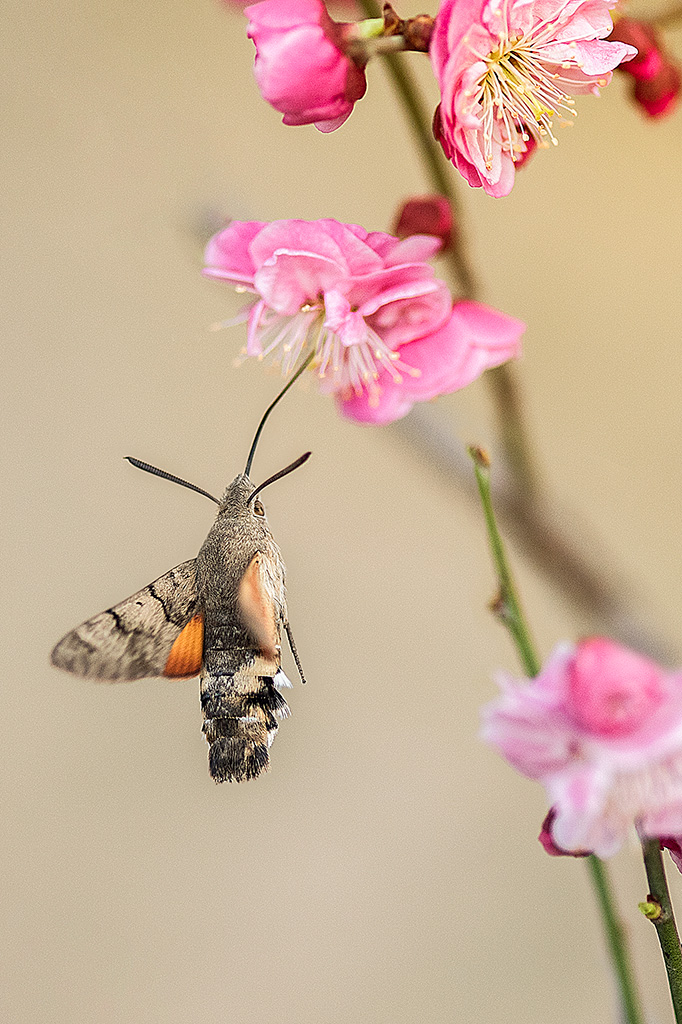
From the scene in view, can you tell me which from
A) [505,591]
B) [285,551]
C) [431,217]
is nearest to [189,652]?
[505,591]

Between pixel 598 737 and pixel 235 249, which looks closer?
pixel 598 737

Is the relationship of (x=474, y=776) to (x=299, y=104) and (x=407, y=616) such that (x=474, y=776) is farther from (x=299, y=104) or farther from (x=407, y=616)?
(x=299, y=104)

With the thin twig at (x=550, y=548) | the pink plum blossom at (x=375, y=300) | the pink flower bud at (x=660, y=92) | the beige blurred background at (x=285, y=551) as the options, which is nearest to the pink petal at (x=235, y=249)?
the pink plum blossom at (x=375, y=300)

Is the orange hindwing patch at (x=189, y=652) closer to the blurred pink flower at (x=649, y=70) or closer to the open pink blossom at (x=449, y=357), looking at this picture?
the open pink blossom at (x=449, y=357)

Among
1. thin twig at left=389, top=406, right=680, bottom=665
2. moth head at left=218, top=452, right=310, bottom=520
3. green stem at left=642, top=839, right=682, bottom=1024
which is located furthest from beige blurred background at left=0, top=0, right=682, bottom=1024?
green stem at left=642, top=839, right=682, bottom=1024

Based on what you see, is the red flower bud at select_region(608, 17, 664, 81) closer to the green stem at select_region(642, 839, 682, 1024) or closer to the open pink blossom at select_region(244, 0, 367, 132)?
the open pink blossom at select_region(244, 0, 367, 132)

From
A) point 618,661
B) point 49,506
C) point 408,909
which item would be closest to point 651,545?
point 408,909

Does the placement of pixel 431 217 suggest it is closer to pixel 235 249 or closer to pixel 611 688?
pixel 235 249
